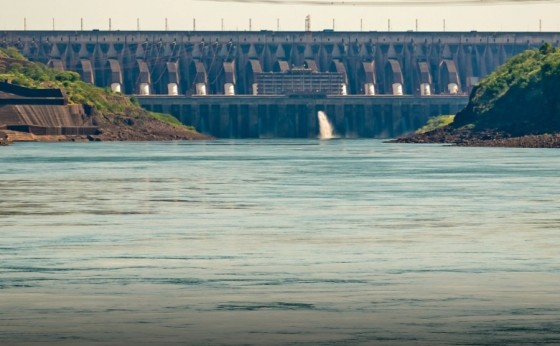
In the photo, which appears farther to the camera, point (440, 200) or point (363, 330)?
point (440, 200)

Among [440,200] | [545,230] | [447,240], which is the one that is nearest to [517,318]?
[447,240]

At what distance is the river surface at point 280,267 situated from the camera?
28594 mm

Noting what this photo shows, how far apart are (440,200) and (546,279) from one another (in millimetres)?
33815

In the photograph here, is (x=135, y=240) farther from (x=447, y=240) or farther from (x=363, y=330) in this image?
(x=363, y=330)

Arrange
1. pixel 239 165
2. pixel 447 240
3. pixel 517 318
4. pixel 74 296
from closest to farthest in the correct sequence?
pixel 517 318
pixel 74 296
pixel 447 240
pixel 239 165

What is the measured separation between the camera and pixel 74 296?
3334cm

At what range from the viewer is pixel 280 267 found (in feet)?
129

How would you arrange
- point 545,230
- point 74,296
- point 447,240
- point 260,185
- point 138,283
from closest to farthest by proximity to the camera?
point 74,296 < point 138,283 < point 447,240 < point 545,230 < point 260,185

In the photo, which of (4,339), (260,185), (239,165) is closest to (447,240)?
(4,339)

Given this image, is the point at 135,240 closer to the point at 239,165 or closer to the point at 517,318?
the point at 517,318

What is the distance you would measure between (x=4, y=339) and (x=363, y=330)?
607 centimetres

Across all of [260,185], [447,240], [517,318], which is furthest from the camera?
[260,185]

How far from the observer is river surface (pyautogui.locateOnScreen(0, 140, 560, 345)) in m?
28.6

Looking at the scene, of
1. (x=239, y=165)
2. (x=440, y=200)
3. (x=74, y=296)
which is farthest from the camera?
→ (x=239, y=165)
